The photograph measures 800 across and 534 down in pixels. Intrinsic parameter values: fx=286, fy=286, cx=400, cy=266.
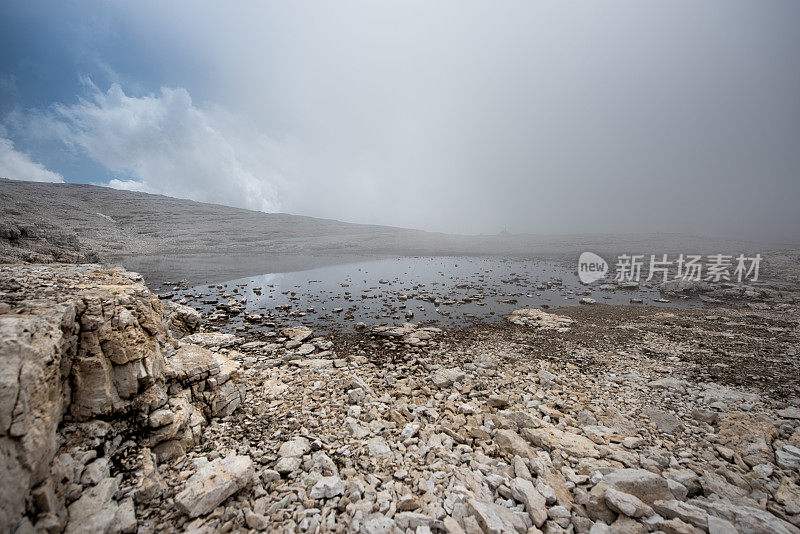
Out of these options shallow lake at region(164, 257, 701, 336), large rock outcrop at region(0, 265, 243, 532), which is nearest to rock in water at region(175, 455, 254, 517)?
large rock outcrop at region(0, 265, 243, 532)

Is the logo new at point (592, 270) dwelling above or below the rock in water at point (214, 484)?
above

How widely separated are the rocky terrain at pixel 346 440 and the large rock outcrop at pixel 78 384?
2 cm

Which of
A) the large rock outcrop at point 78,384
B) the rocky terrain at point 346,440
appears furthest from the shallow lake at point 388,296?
the large rock outcrop at point 78,384

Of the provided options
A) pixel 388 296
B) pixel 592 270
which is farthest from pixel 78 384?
pixel 592 270

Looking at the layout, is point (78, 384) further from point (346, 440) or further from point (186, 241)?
point (186, 241)

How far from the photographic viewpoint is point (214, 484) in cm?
336

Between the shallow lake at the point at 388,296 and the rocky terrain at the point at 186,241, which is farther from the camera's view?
the rocky terrain at the point at 186,241

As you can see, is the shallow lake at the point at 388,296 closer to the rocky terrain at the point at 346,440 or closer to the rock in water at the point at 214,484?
the rocky terrain at the point at 346,440

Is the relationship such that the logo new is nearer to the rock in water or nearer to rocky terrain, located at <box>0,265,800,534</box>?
rocky terrain, located at <box>0,265,800,534</box>

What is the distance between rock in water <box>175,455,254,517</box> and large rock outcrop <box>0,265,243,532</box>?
1.98ft

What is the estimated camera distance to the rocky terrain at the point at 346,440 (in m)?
2.93

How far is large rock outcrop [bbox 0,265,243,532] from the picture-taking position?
2.36m

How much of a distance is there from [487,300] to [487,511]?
13114 millimetres

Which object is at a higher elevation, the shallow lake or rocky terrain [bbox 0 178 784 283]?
rocky terrain [bbox 0 178 784 283]
